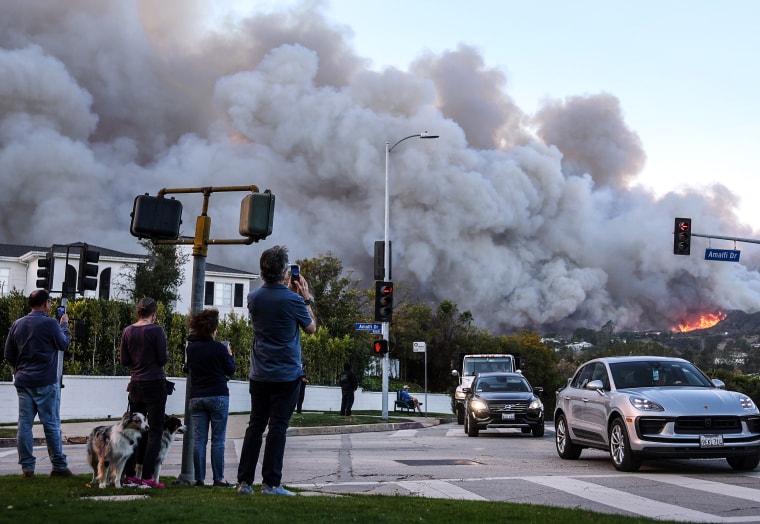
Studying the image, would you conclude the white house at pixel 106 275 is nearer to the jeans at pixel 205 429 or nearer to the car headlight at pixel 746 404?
the car headlight at pixel 746 404

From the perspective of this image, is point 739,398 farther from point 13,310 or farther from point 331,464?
point 13,310

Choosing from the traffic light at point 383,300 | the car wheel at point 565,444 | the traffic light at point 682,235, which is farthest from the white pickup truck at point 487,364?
the car wheel at point 565,444

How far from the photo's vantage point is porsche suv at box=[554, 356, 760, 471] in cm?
1103

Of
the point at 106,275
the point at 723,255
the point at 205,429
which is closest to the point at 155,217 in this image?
the point at 205,429

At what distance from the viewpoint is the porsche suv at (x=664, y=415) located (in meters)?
11.0

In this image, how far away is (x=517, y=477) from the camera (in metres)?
10.7

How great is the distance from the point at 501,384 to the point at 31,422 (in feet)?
47.7

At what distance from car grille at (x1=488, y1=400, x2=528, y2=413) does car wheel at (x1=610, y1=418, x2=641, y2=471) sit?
28.8 ft

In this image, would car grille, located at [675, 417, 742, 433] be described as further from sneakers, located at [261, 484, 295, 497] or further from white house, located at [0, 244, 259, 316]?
white house, located at [0, 244, 259, 316]

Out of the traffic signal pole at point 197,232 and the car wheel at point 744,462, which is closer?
the traffic signal pole at point 197,232

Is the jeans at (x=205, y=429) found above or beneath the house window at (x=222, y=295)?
beneath

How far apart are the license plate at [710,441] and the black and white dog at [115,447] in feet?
21.9

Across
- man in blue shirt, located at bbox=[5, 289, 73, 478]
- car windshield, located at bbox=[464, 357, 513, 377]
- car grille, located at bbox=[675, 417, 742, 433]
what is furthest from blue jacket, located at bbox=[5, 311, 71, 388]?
car windshield, located at bbox=[464, 357, 513, 377]

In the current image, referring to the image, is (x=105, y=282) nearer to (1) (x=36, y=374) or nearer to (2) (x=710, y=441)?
(1) (x=36, y=374)
